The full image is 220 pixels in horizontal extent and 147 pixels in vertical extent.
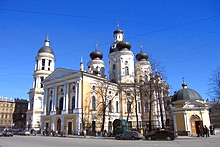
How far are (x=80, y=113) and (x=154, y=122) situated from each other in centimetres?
1579

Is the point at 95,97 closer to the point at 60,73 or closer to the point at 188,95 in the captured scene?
the point at 60,73

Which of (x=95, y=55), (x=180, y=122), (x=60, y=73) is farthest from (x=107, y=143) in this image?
(x=95, y=55)

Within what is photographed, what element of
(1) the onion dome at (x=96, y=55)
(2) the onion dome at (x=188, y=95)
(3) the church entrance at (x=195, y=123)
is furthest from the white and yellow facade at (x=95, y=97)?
(1) the onion dome at (x=96, y=55)

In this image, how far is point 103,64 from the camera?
55.4 m

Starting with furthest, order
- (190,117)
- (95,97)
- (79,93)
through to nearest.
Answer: (95,97) < (79,93) < (190,117)

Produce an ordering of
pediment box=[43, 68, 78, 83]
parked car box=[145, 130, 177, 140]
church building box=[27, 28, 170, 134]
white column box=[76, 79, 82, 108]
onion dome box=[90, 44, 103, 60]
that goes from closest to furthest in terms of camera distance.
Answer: parked car box=[145, 130, 177, 140]
church building box=[27, 28, 170, 134]
white column box=[76, 79, 82, 108]
pediment box=[43, 68, 78, 83]
onion dome box=[90, 44, 103, 60]

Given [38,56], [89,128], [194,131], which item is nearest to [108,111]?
[89,128]

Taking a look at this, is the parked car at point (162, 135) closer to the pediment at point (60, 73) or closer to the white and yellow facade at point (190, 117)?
the white and yellow facade at point (190, 117)

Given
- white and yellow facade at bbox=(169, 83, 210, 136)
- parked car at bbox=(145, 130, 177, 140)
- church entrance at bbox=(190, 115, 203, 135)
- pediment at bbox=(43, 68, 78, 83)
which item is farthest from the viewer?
pediment at bbox=(43, 68, 78, 83)

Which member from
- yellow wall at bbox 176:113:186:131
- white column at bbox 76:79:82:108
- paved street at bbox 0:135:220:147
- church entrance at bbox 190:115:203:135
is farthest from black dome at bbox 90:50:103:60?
paved street at bbox 0:135:220:147

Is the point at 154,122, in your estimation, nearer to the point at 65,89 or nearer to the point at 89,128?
the point at 89,128

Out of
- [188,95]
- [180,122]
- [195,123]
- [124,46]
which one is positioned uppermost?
[124,46]

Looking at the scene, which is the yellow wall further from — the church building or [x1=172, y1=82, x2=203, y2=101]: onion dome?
[x1=172, y1=82, x2=203, y2=101]: onion dome

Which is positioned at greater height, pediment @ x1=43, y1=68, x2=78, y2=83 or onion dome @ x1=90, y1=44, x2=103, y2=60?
onion dome @ x1=90, y1=44, x2=103, y2=60
